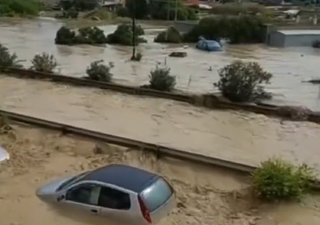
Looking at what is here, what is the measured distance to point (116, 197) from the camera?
833cm

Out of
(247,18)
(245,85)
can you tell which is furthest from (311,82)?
(247,18)

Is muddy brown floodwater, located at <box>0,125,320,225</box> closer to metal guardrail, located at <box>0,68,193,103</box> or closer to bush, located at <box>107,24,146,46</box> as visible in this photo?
metal guardrail, located at <box>0,68,193,103</box>

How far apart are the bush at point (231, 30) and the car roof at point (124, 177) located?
52.1m

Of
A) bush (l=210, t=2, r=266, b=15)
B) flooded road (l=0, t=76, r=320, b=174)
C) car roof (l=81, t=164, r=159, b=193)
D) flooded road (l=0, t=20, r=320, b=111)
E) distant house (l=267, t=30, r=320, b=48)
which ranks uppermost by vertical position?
bush (l=210, t=2, r=266, b=15)

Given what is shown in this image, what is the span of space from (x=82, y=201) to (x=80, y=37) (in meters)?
45.6

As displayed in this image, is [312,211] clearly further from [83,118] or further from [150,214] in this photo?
[83,118]

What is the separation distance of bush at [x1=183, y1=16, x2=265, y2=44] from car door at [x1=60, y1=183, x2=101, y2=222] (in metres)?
52.4

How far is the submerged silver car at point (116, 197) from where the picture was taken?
819 cm

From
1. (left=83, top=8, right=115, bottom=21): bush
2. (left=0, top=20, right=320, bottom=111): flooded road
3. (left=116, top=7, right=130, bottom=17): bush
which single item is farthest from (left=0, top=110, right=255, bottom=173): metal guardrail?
(left=116, top=7, right=130, bottom=17): bush

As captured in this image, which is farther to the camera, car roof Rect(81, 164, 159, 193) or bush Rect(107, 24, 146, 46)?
bush Rect(107, 24, 146, 46)

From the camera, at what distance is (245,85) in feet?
72.9

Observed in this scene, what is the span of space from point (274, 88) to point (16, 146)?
18298 mm

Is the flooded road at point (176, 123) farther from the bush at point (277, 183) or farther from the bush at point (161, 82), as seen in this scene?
the bush at point (277, 183)

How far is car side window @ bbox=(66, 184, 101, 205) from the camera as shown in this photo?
8547 mm
